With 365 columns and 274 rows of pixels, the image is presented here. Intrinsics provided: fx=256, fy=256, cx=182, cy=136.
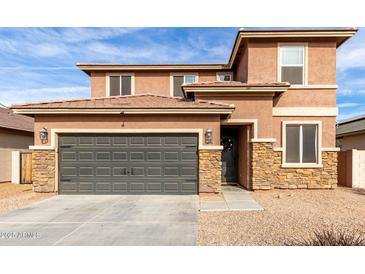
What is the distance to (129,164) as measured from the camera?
10695 millimetres

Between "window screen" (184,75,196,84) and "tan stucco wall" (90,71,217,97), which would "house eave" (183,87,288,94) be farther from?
"tan stucco wall" (90,71,217,97)

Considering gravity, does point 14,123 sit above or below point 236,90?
below

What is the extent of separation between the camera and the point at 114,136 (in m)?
10.9

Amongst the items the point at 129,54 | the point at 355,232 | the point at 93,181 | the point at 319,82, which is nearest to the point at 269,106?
the point at 319,82

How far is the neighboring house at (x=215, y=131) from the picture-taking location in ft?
34.7

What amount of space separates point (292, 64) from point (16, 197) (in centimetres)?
1350

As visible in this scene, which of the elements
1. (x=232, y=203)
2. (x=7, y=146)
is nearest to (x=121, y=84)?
(x=7, y=146)

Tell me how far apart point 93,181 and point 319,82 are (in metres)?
11.3

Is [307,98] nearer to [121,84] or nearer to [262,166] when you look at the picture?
[262,166]

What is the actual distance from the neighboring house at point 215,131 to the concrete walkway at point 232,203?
2.52 ft

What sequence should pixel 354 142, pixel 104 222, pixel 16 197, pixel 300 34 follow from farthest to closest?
A: 1. pixel 354 142
2. pixel 300 34
3. pixel 16 197
4. pixel 104 222

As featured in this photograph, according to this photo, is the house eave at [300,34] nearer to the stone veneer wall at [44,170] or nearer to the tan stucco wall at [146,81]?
the tan stucco wall at [146,81]

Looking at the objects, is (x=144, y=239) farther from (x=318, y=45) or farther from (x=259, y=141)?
(x=318, y=45)

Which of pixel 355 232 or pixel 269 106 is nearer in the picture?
pixel 355 232
